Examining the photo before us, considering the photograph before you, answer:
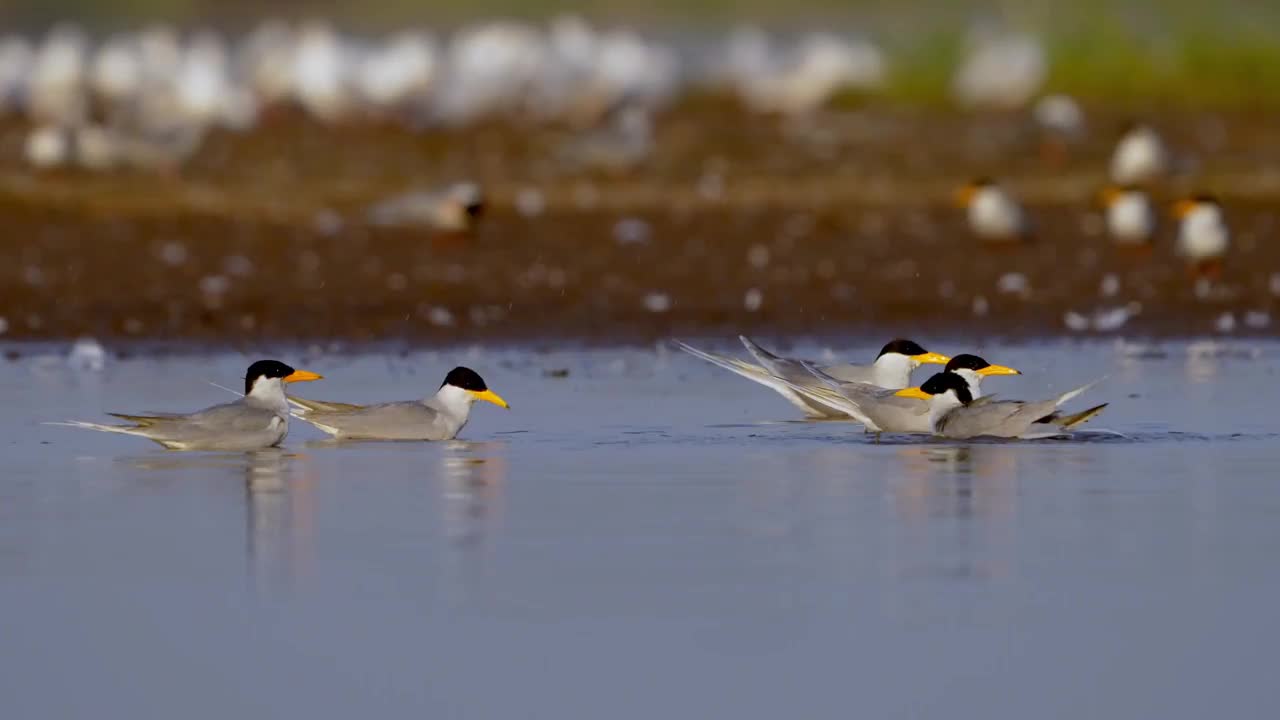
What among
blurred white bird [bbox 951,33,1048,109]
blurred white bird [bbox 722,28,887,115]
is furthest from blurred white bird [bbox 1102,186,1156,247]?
blurred white bird [bbox 722,28,887,115]

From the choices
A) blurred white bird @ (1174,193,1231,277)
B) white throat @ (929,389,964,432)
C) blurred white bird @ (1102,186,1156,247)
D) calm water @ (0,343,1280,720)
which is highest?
blurred white bird @ (1102,186,1156,247)

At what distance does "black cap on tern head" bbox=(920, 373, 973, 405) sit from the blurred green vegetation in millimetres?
22227

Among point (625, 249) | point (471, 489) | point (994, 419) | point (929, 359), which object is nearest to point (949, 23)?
point (625, 249)

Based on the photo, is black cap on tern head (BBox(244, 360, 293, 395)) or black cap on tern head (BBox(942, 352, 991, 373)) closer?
black cap on tern head (BBox(244, 360, 293, 395))

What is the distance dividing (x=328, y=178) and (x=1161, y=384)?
14.3 m

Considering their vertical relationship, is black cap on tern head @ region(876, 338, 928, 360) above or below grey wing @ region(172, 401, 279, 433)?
above

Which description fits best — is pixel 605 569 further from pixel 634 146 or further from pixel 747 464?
pixel 634 146

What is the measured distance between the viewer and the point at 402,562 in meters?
8.91

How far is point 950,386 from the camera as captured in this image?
12.6m

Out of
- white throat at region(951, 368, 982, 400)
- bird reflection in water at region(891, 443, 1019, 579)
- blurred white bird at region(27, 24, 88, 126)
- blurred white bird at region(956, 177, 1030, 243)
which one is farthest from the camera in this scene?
blurred white bird at region(27, 24, 88, 126)

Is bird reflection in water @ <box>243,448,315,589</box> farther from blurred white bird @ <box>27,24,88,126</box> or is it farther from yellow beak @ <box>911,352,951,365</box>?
blurred white bird @ <box>27,24,88,126</box>

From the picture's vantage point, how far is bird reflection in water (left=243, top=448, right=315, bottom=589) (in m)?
8.86

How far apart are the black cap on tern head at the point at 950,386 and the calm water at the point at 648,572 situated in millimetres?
370

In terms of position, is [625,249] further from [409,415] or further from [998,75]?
[998,75]
